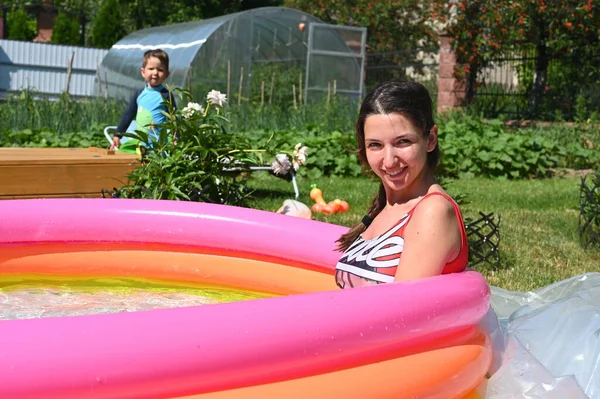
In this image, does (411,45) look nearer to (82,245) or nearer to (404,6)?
(404,6)

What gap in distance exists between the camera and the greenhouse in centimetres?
1399

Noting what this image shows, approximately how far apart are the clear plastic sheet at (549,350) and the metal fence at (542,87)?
9.35m

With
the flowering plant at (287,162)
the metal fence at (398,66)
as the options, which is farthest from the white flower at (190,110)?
the metal fence at (398,66)

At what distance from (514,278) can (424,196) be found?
2052 millimetres

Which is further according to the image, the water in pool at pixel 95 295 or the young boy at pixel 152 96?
the young boy at pixel 152 96

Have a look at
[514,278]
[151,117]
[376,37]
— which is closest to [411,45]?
[376,37]

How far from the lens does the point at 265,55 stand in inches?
618

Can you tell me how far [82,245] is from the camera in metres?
4.10

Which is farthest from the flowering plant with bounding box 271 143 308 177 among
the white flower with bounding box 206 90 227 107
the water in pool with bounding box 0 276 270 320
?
the water in pool with bounding box 0 276 270 320

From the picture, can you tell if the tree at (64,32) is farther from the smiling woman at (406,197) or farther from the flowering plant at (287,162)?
the smiling woman at (406,197)

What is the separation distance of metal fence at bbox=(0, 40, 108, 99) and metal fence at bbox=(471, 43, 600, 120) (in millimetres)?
12695

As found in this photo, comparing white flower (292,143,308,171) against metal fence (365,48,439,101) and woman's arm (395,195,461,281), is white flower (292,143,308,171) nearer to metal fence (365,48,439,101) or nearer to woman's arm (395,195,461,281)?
woman's arm (395,195,461,281)

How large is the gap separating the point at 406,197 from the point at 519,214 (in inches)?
170

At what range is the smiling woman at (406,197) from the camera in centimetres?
251
